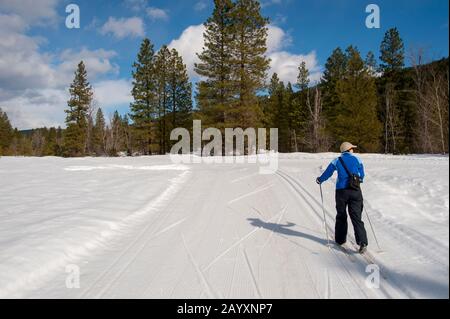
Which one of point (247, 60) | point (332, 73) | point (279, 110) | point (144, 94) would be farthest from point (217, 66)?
point (279, 110)

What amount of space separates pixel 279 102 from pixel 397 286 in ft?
167

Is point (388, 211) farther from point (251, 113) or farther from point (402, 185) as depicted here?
point (251, 113)

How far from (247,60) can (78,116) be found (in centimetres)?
2947

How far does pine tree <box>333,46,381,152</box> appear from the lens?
102 feet

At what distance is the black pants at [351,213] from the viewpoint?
5.21 meters

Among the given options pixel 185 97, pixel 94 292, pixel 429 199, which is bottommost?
pixel 94 292

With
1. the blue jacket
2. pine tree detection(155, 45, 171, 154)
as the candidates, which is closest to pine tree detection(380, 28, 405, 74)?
pine tree detection(155, 45, 171, 154)

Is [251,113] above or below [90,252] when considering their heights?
above

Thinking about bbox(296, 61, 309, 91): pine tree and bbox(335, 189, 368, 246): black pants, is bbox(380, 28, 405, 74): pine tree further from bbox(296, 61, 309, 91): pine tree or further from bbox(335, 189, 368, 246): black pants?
bbox(335, 189, 368, 246): black pants

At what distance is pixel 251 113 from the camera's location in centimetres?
2906

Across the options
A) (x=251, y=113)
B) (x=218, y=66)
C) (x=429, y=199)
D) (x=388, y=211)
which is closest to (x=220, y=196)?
(x=388, y=211)

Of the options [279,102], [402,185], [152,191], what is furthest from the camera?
[279,102]

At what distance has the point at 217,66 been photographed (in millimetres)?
30297

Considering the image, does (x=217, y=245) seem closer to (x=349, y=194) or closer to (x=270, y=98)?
(x=349, y=194)
